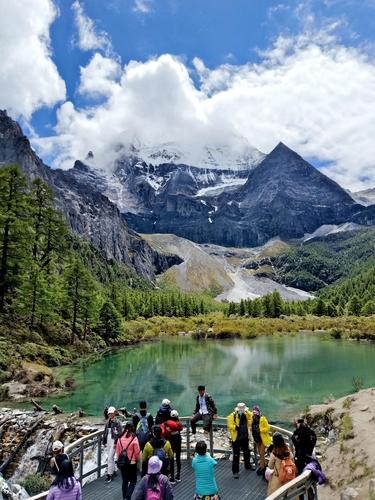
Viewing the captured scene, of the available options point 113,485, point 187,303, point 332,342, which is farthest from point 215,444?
point 187,303

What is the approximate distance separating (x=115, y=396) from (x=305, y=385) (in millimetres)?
16422

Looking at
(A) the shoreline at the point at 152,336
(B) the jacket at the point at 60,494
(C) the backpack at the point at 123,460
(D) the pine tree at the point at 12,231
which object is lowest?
(A) the shoreline at the point at 152,336

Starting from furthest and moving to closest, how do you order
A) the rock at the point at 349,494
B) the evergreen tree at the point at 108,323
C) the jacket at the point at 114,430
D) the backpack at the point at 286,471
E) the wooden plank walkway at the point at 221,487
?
the evergreen tree at the point at 108,323, the jacket at the point at 114,430, the rock at the point at 349,494, the wooden plank walkway at the point at 221,487, the backpack at the point at 286,471

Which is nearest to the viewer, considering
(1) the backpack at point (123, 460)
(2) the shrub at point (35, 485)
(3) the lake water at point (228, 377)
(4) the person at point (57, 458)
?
(4) the person at point (57, 458)

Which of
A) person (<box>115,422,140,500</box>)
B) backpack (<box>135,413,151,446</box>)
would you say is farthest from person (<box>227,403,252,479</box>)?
person (<box>115,422,140,500</box>)

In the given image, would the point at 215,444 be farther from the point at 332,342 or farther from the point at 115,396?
the point at 332,342

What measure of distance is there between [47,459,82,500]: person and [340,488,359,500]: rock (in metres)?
8.13

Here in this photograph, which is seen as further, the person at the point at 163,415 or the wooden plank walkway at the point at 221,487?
the person at the point at 163,415

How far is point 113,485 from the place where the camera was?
41.4ft

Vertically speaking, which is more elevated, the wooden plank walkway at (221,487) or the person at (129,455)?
the person at (129,455)

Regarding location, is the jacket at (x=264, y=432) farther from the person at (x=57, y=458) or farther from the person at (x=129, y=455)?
the person at (x=57, y=458)

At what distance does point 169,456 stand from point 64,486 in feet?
13.4

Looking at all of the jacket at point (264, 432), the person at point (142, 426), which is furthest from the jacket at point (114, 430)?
the jacket at point (264, 432)

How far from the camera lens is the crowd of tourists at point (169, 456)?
27.2 feet
